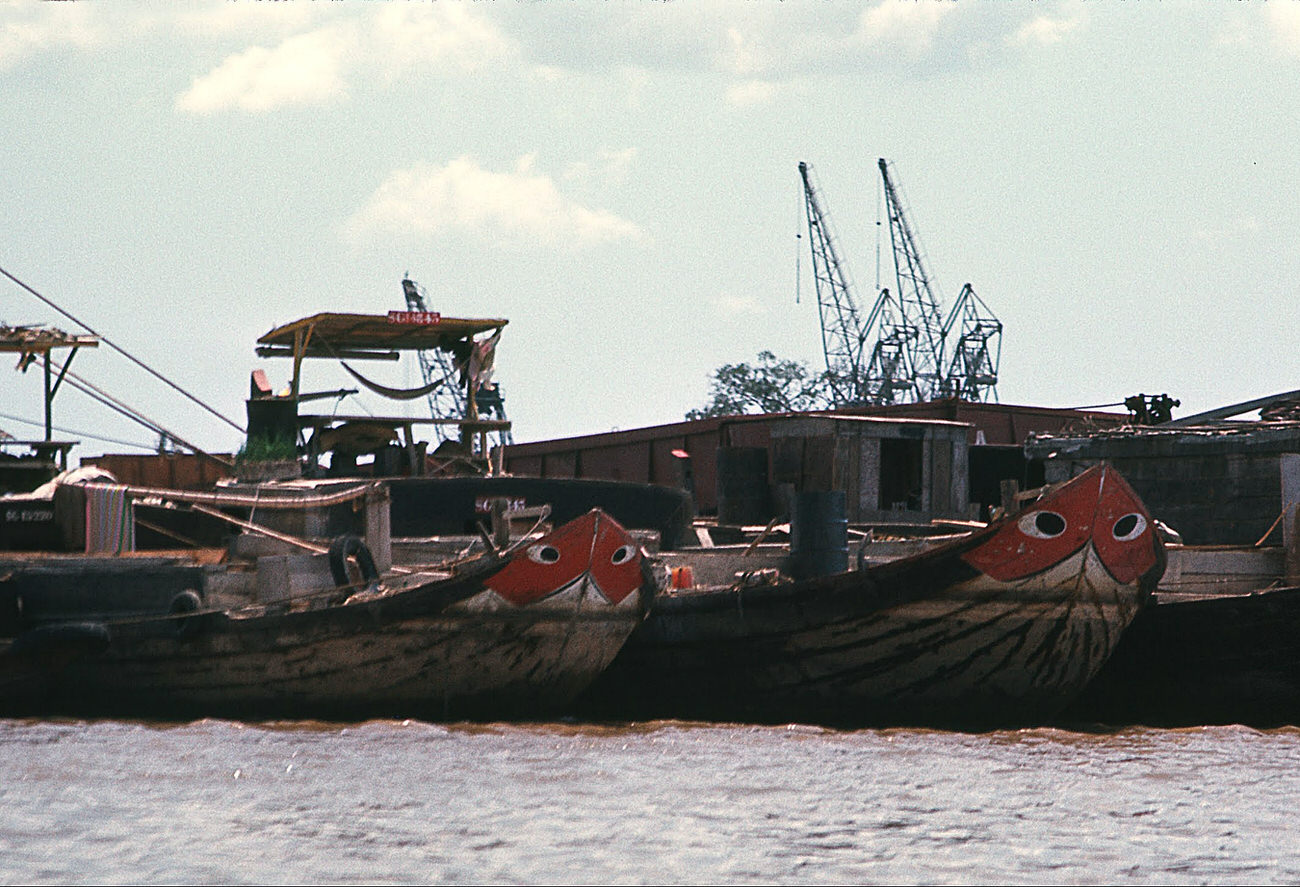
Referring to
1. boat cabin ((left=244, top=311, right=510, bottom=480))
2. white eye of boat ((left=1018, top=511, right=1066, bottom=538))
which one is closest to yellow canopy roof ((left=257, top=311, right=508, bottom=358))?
boat cabin ((left=244, top=311, right=510, bottom=480))

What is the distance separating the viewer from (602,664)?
14445 millimetres

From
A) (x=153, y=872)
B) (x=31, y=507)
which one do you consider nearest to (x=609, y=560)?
(x=153, y=872)

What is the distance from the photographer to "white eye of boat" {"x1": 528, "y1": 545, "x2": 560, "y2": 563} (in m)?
13.9

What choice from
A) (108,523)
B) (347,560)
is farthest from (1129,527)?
(108,523)

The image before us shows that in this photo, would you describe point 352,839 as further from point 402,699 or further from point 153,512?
point 153,512

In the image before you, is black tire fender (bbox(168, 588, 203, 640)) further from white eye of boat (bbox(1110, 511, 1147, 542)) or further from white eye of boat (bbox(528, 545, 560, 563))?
white eye of boat (bbox(1110, 511, 1147, 542))

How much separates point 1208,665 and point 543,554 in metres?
6.10

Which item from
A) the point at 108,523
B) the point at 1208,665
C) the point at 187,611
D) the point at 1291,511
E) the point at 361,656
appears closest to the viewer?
the point at 361,656

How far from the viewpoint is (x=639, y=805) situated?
10234 mm

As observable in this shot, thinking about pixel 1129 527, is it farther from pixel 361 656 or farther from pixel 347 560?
pixel 347 560

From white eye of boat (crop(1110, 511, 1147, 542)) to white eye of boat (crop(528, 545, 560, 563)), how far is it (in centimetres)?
475

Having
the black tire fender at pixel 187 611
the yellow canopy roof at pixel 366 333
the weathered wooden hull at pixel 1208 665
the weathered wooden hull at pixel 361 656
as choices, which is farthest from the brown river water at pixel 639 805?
the yellow canopy roof at pixel 366 333

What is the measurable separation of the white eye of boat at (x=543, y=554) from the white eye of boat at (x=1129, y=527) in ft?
15.6

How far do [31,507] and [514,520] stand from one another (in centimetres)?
534
